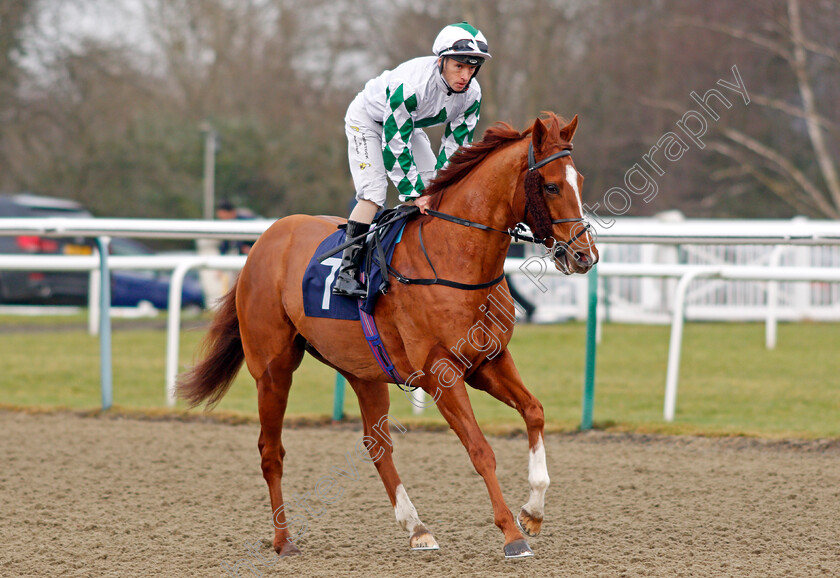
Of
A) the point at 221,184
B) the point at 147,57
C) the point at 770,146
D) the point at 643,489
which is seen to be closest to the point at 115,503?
the point at 643,489

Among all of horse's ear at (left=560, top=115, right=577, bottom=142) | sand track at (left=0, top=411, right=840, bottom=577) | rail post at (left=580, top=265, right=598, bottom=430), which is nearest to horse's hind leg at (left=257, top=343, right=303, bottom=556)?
sand track at (left=0, top=411, right=840, bottom=577)

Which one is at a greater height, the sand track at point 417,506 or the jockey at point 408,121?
the jockey at point 408,121

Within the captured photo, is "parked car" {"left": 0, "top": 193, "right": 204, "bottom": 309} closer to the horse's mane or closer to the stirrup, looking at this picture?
the stirrup

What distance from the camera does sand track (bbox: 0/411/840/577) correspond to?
12.8 ft

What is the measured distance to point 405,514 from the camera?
14.1ft

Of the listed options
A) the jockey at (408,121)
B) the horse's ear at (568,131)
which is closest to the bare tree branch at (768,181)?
A: the jockey at (408,121)

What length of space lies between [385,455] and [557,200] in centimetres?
152

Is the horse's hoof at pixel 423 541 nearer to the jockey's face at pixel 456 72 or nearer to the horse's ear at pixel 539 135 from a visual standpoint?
the horse's ear at pixel 539 135

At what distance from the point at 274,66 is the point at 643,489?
25226 millimetres

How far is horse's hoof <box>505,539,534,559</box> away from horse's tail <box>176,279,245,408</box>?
6.32ft

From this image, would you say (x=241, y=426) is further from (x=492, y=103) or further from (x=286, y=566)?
(x=492, y=103)

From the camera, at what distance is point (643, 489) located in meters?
5.16

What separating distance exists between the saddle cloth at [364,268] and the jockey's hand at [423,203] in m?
0.04

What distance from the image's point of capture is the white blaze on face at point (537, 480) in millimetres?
3975
